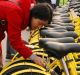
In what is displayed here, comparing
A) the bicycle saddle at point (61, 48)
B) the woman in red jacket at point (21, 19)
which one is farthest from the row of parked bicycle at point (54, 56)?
the woman in red jacket at point (21, 19)

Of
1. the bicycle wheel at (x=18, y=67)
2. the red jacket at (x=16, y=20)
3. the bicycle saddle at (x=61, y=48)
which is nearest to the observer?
the bicycle saddle at (x=61, y=48)

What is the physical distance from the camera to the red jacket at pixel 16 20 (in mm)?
4421

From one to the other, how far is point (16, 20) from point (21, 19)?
116 mm

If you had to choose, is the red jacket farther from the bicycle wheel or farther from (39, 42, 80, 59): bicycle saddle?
(39, 42, 80, 59): bicycle saddle

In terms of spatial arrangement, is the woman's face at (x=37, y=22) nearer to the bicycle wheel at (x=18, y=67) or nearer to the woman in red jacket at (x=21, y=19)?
the woman in red jacket at (x=21, y=19)

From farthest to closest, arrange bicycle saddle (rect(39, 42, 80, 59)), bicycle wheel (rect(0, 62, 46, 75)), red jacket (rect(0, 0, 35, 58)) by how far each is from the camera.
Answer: bicycle wheel (rect(0, 62, 46, 75)) → red jacket (rect(0, 0, 35, 58)) → bicycle saddle (rect(39, 42, 80, 59))

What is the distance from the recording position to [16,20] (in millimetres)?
4414

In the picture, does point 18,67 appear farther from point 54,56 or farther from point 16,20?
point 54,56

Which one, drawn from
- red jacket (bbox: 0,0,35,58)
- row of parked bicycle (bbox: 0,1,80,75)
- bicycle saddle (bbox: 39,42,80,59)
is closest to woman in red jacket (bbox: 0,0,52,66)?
red jacket (bbox: 0,0,35,58)

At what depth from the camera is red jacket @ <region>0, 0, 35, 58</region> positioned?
174 inches

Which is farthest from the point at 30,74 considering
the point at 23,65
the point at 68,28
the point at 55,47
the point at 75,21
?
the point at 75,21

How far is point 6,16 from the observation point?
4.53 m

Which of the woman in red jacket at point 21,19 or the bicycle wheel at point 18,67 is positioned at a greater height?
the woman in red jacket at point 21,19

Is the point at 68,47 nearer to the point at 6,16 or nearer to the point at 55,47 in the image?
the point at 55,47
